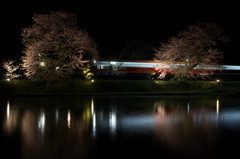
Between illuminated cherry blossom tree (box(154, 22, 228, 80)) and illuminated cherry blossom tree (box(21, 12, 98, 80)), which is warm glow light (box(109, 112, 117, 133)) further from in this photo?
illuminated cherry blossom tree (box(154, 22, 228, 80))

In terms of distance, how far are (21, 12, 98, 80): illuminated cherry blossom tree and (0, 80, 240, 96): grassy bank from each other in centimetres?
157

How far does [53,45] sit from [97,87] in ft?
22.8

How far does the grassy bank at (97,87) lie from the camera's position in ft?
104

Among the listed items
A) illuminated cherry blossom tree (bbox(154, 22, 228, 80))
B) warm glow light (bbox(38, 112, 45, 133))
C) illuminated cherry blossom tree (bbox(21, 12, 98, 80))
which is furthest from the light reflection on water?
illuminated cherry blossom tree (bbox(154, 22, 228, 80))

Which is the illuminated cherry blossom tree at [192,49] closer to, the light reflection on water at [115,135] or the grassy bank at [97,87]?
the grassy bank at [97,87]

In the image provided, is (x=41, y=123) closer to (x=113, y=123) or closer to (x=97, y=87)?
(x=113, y=123)

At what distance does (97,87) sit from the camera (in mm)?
34719

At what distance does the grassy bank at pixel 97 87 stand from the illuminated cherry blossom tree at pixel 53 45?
1.57m

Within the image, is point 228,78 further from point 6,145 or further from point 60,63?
point 6,145

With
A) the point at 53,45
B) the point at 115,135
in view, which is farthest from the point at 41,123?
the point at 53,45

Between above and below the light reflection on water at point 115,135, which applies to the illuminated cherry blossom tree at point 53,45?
above

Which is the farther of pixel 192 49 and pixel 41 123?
pixel 192 49

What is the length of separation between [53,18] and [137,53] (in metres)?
32.3

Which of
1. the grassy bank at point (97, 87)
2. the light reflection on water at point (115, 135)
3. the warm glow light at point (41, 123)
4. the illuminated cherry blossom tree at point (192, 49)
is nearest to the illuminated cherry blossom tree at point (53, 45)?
the grassy bank at point (97, 87)
